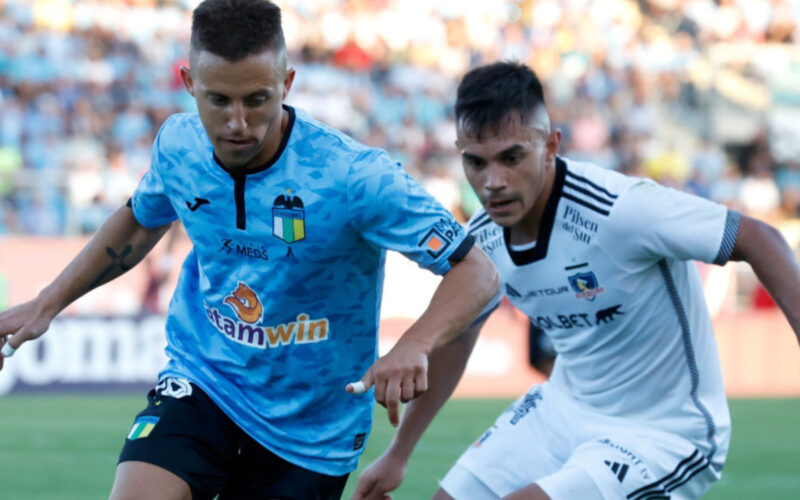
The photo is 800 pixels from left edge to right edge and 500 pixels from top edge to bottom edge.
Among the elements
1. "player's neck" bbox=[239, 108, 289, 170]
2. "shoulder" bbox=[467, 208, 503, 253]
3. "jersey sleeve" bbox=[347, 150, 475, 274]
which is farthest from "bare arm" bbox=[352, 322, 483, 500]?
"player's neck" bbox=[239, 108, 289, 170]

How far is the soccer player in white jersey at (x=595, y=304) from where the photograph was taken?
180 inches

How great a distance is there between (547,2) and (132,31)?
7964 millimetres

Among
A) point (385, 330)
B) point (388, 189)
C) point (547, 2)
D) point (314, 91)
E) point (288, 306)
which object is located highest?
point (547, 2)

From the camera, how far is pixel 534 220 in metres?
4.92

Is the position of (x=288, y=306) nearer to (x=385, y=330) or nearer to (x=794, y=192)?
(x=385, y=330)

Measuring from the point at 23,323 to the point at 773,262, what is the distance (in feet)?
8.82

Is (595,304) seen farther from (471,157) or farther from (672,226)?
(471,157)

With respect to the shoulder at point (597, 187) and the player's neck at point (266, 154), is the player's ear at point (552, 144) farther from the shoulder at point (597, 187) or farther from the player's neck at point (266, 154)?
the player's neck at point (266, 154)

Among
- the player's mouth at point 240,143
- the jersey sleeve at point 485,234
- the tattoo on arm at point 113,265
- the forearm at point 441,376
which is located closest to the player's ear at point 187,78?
the player's mouth at point 240,143

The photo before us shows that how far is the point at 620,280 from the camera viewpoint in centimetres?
477

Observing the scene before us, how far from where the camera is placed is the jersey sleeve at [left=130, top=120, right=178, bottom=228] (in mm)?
4453

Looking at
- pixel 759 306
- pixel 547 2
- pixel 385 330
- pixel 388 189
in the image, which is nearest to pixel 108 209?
pixel 385 330

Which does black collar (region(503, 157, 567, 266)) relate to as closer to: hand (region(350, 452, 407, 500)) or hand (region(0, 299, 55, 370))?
hand (region(350, 452, 407, 500))

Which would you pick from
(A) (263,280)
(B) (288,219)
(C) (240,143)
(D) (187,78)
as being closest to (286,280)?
(A) (263,280)
